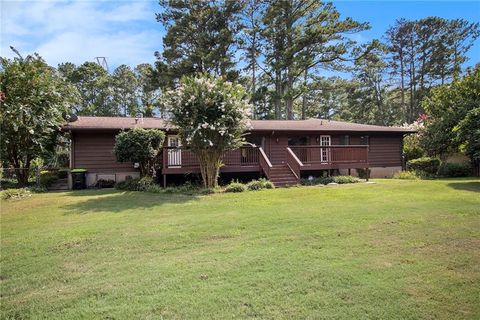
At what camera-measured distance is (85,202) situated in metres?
9.74

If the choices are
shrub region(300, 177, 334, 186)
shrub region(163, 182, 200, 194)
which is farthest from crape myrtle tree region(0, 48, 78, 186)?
shrub region(300, 177, 334, 186)

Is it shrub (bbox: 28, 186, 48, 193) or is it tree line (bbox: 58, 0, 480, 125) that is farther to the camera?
tree line (bbox: 58, 0, 480, 125)

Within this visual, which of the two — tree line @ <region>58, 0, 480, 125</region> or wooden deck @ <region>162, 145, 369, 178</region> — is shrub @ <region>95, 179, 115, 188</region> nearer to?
wooden deck @ <region>162, 145, 369, 178</region>

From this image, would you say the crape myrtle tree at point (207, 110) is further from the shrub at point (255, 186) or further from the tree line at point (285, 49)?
the tree line at point (285, 49)

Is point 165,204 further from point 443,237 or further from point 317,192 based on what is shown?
point 443,237

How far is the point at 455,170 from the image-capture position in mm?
16516

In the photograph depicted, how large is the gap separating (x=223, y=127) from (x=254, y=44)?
2066 cm

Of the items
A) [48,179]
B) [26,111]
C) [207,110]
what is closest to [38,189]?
[48,179]

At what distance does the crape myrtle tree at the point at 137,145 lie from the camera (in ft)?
42.2

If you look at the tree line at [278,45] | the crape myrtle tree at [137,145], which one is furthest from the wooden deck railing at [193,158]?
the tree line at [278,45]

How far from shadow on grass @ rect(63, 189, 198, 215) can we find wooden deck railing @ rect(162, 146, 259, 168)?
2.49m

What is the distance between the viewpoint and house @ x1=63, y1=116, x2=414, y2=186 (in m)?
14.3

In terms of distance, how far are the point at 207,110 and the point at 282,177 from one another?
443 cm

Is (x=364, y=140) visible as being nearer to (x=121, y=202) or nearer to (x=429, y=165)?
(x=429, y=165)
